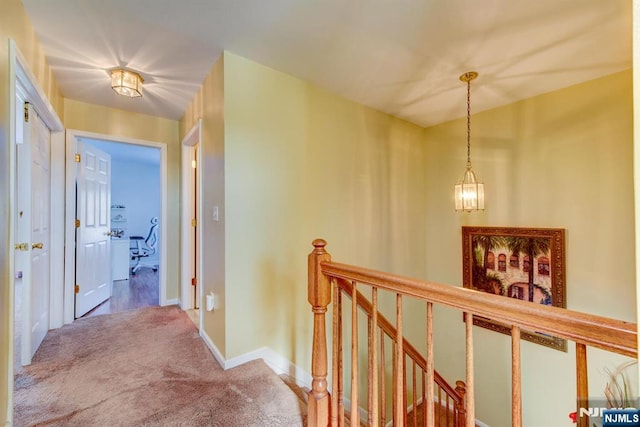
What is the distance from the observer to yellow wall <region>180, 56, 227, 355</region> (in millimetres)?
1945

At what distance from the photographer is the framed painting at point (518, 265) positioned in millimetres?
2508

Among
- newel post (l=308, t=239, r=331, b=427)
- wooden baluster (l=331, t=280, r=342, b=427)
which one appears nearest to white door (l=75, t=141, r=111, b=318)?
newel post (l=308, t=239, r=331, b=427)

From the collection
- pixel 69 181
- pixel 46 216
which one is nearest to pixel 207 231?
pixel 46 216

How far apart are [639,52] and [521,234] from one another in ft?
9.02

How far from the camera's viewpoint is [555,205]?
2.55 m

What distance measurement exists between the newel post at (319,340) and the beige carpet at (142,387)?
0.70 ft

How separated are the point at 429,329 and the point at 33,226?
2.69 m

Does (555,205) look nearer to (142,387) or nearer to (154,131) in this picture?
(142,387)

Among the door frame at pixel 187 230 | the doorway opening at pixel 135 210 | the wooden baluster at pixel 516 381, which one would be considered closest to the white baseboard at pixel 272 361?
the door frame at pixel 187 230

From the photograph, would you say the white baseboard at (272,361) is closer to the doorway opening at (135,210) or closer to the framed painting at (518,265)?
the framed painting at (518,265)

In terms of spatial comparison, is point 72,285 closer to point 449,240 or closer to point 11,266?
point 11,266

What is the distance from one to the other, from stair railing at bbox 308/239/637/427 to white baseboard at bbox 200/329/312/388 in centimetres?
78

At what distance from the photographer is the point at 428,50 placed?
192 cm

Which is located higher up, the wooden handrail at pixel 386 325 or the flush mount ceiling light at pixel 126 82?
the flush mount ceiling light at pixel 126 82
